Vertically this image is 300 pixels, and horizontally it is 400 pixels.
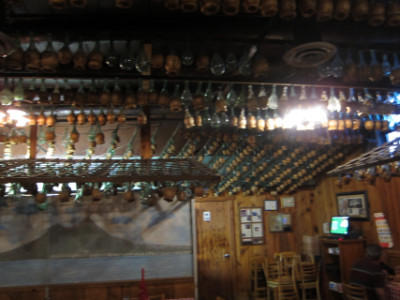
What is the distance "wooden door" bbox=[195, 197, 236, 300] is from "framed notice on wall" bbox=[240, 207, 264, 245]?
0.79 ft

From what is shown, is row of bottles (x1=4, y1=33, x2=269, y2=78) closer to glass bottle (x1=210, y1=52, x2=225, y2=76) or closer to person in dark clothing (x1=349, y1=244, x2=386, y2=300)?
glass bottle (x1=210, y1=52, x2=225, y2=76)

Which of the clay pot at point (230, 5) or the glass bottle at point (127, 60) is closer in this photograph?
the clay pot at point (230, 5)

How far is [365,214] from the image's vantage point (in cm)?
624

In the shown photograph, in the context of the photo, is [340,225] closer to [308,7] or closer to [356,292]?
[356,292]

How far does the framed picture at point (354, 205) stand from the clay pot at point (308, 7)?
15.4 feet

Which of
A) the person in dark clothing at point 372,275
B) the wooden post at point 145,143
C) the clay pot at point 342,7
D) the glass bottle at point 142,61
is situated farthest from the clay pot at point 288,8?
the person in dark clothing at point 372,275

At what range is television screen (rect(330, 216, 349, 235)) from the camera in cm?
634

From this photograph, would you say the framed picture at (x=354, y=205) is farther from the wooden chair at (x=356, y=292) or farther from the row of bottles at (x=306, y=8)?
the row of bottles at (x=306, y=8)

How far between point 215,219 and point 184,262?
289 centimetres

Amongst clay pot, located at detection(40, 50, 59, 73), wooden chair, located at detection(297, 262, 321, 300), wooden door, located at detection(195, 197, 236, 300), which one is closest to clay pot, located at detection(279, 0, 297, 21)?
clay pot, located at detection(40, 50, 59, 73)

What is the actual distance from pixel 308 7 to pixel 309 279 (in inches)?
223

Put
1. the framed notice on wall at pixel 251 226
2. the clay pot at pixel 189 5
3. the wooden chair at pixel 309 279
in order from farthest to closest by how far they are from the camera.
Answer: the framed notice on wall at pixel 251 226 → the wooden chair at pixel 309 279 → the clay pot at pixel 189 5

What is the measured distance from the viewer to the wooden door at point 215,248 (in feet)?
24.4

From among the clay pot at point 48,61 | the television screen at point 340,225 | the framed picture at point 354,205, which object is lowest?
the television screen at point 340,225
